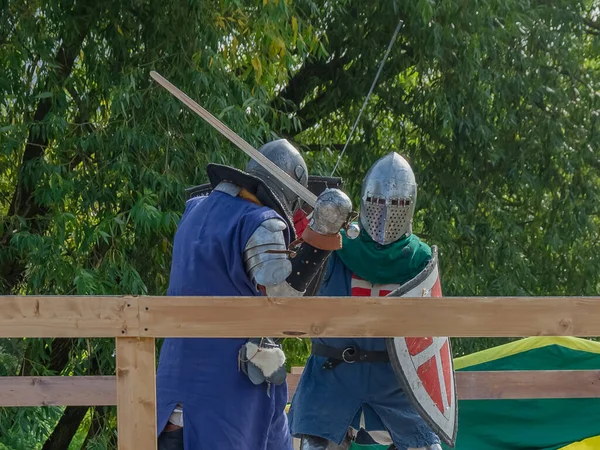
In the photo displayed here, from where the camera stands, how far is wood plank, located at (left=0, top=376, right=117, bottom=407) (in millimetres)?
4887

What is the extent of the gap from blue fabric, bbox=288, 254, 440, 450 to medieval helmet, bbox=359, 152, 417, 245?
0.24 meters

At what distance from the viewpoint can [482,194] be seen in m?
8.03

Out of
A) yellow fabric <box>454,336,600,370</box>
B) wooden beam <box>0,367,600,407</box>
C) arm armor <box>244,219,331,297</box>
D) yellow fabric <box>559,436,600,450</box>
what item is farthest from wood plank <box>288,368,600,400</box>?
arm armor <box>244,219,331,297</box>

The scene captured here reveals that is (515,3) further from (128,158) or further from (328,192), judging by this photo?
(328,192)

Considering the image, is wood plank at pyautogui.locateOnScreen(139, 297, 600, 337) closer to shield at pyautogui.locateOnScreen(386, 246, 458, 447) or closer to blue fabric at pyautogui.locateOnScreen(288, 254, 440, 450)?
shield at pyautogui.locateOnScreen(386, 246, 458, 447)

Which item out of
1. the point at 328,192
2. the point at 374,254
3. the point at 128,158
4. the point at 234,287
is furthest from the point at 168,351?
the point at 128,158

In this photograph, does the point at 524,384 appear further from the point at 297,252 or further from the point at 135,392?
the point at 135,392

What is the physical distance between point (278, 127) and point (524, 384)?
2.77 m

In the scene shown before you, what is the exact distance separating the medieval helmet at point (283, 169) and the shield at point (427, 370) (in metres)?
0.48

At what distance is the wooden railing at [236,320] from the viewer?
264 cm

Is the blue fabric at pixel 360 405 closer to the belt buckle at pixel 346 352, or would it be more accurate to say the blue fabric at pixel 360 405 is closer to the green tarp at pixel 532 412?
the belt buckle at pixel 346 352

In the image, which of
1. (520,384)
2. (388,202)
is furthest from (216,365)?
(520,384)

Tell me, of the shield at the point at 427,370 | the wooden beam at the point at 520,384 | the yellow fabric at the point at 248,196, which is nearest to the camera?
the yellow fabric at the point at 248,196

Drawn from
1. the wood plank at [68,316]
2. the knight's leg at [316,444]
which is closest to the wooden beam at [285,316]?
the wood plank at [68,316]
